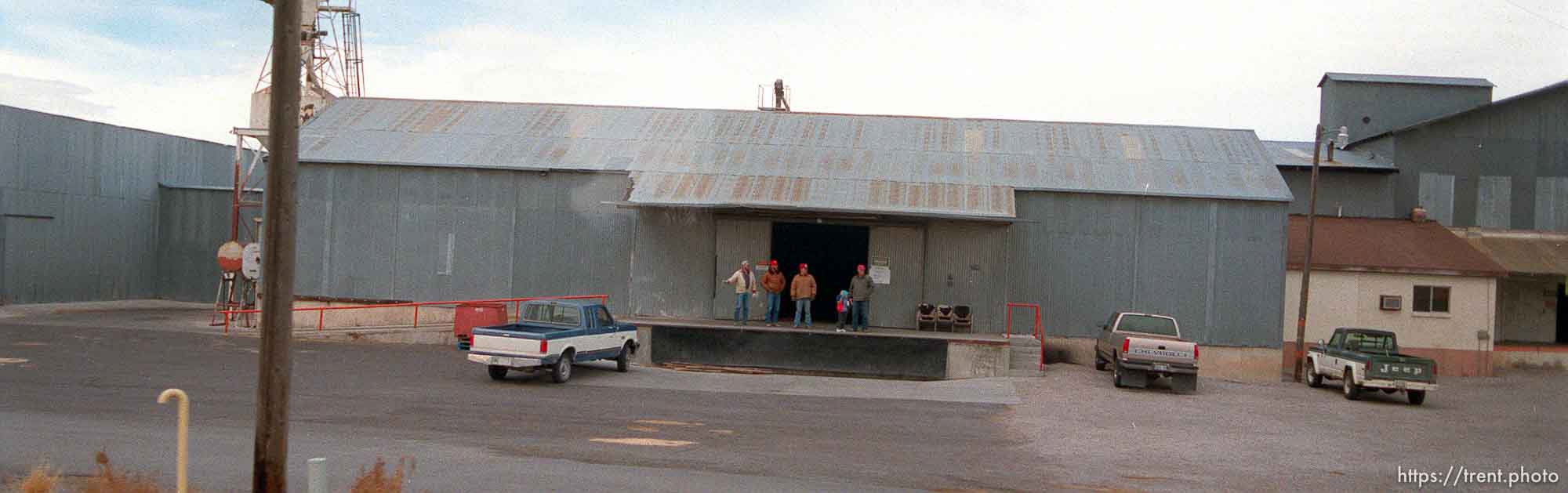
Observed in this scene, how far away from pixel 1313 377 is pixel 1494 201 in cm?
1870

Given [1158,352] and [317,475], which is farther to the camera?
[1158,352]

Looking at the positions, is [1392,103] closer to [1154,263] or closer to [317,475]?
[1154,263]

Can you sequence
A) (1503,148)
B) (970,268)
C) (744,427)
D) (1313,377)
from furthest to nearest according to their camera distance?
1. (1503,148)
2. (970,268)
3. (1313,377)
4. (744,427)

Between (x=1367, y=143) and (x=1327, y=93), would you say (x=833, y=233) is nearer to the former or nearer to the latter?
(x=1367, y=143)

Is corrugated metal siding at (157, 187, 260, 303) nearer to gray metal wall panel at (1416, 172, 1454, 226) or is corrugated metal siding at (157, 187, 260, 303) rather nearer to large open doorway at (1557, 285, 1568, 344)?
gray metal wall panel at (1416, 172, 1454, 226)

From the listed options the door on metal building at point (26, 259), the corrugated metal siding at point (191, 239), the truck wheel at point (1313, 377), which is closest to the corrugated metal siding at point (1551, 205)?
the truck wheel at point (1313, 377)

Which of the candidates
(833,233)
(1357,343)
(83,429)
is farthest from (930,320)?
(83,429)

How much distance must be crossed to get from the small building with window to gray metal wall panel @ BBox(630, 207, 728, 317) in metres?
16.5

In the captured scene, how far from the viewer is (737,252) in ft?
96.0

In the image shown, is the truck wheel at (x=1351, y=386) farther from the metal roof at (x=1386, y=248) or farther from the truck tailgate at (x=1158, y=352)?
the metal roof at (x=1386, y=248)

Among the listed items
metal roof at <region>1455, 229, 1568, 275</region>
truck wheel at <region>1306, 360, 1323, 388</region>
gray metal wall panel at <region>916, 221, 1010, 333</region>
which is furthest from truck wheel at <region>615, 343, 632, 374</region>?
metal roof at <region>1455, 229, 1568, 275</region>

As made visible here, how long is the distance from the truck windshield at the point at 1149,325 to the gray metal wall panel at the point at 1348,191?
19210mm

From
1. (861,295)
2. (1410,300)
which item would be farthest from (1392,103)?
(861,295)

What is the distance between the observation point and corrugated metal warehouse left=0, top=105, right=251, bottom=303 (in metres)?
37.0
